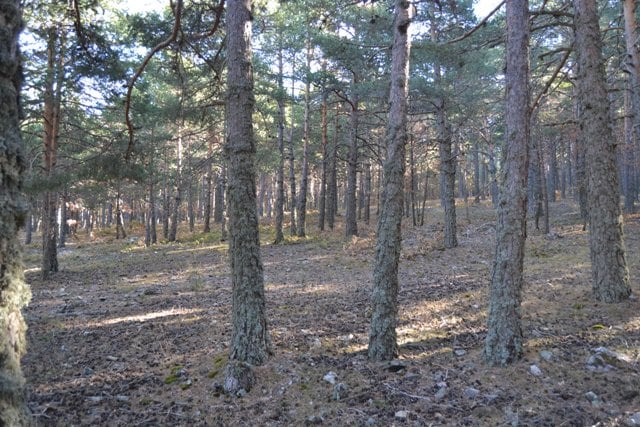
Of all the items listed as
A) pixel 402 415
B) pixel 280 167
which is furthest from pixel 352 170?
pixel 402 415

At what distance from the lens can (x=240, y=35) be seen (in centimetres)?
485

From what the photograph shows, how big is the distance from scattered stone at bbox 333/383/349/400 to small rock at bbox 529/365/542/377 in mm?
2175

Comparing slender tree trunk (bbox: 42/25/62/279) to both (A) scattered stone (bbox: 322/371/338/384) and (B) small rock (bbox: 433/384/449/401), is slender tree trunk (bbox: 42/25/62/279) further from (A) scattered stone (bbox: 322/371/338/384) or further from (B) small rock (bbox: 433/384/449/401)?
(B) small rock (bbox: 433/384/449/401)

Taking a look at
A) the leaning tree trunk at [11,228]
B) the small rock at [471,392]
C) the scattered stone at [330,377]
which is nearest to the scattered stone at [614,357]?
the small rock at [471,392]

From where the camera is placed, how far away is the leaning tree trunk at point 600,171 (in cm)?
646

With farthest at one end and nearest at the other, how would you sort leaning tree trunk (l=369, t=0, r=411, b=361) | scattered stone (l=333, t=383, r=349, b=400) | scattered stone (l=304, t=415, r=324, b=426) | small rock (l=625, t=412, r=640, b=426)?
leaning tree trunk (l=369, t=0, r=411, b=361)
scattered stone (l=333, t=383, r=349, b=400)
scattered stone (l=304, t=415, r=324, b=426)
small rock (l=625, t=412, r=640, b=426)

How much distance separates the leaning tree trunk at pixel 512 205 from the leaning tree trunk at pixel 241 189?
306 cm

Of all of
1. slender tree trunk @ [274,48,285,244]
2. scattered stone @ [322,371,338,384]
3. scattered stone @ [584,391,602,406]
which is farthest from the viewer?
slender tree trunk @ [274,48,285,244]

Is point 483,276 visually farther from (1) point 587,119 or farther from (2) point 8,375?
(2) point 8,375

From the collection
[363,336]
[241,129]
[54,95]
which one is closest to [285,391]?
[363,336]

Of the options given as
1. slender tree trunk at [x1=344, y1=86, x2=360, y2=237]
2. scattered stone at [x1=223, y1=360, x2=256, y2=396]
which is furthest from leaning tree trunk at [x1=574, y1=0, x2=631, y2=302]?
slender tree trunk at [x1=344, y1=86, x2=360, y2=237]

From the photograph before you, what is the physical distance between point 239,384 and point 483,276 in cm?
735

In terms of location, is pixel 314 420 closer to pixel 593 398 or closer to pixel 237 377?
pixel 237 377

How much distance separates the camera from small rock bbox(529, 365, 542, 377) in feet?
14.3
